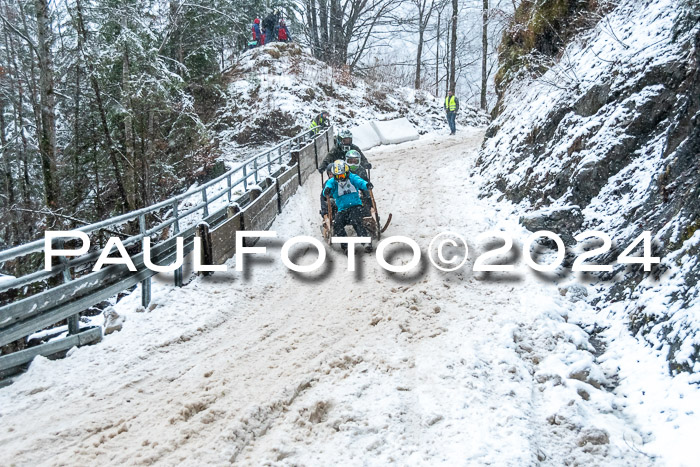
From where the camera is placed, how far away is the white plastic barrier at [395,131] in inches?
916

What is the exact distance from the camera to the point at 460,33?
5544 cm

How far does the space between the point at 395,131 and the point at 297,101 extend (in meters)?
5.57

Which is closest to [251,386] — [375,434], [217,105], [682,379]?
[375,434]

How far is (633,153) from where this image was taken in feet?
23.9

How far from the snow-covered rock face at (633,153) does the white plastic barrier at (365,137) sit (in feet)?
36.6

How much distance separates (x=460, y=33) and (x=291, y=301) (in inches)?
2185

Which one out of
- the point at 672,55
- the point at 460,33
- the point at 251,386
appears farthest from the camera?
the point at 460,33

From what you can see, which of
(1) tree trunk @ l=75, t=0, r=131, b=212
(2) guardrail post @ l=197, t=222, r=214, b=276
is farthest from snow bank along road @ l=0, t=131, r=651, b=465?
(1) tree trunk @ l=75, t=0, r=131, b=212

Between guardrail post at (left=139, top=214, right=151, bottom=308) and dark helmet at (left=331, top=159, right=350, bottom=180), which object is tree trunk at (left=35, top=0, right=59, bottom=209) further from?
dark helmet at (left=331, top=159, right=350, bottom=180)

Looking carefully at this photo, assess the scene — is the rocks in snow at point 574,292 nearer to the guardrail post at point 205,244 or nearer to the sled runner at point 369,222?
the sled runner at point 369,222

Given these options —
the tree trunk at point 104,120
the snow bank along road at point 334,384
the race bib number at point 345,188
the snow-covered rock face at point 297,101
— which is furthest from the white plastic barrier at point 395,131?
the snow bank along road at point 334,384

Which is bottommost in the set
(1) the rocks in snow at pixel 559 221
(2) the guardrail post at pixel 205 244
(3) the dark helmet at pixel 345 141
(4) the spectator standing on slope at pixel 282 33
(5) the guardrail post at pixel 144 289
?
(5) the guardrail post at pixel 144 289

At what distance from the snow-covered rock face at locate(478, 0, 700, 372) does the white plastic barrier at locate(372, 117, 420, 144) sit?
11447 millimetres

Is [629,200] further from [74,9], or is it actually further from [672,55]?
[74,9]
